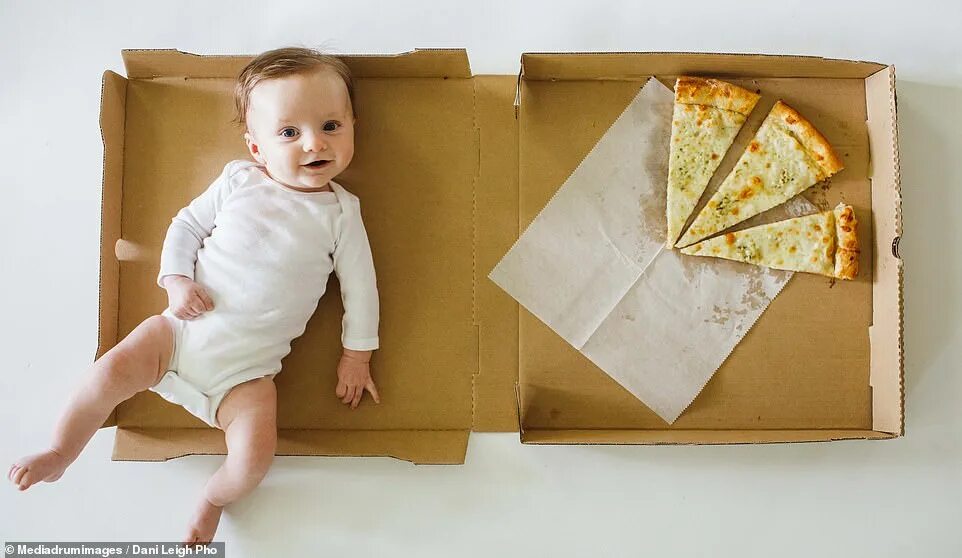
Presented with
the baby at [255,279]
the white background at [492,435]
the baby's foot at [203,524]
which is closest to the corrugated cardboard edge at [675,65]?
the white background at [492,435]

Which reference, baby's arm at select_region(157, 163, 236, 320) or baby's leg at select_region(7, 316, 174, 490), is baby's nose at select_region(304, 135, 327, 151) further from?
baby's leg at select_region(7, 316, 174, 490)

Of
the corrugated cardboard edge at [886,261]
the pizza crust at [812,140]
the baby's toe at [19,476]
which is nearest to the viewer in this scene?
the baby's toe at [19,476]

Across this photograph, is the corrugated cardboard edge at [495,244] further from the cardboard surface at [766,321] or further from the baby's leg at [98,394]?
the baby's leg at [98,394]

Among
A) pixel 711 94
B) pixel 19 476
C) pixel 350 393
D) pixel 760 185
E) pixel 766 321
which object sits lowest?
pixel 19 476

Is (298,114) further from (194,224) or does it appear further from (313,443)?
(313,443)

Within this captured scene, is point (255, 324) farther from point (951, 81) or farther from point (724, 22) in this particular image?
point (951, 81)

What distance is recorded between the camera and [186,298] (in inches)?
51.7

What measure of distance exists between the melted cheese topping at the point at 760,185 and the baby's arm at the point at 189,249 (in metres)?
0.92

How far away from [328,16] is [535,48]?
0.45m

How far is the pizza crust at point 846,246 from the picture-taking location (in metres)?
1.39

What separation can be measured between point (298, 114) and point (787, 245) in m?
0.97

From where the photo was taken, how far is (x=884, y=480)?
143cm

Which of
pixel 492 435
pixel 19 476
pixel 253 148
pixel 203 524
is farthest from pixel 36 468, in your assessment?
pixel 492 435

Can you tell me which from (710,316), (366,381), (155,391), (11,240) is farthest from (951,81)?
(11,240)
